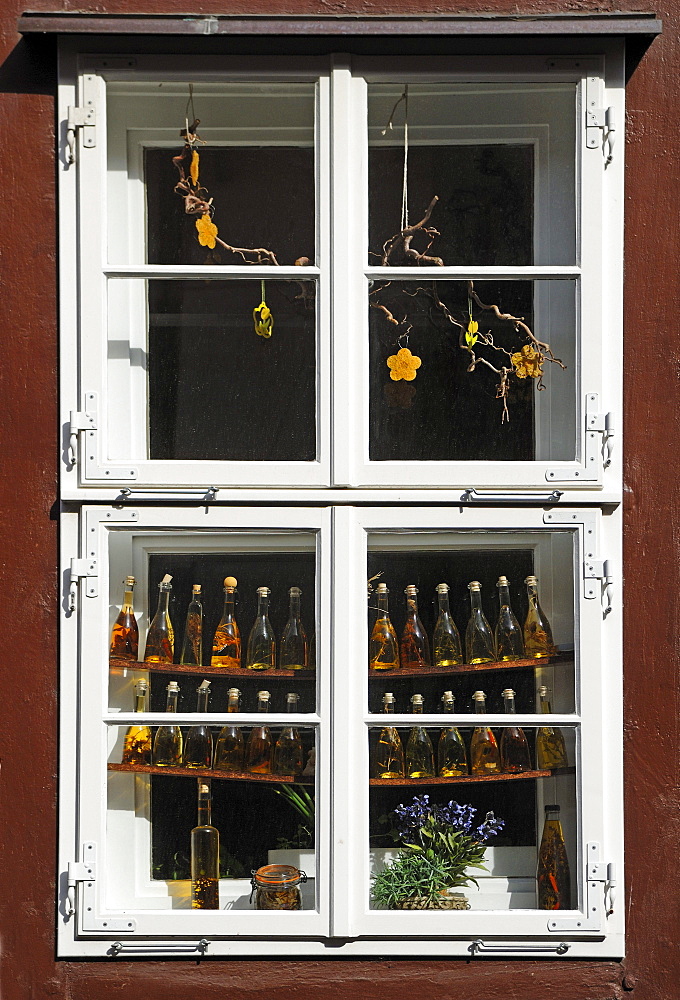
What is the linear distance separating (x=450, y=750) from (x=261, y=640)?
0.52 metres

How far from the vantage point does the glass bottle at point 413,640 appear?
2.34 m

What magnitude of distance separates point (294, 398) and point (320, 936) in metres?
1.26

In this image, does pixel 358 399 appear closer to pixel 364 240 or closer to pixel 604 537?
pixel 364 240

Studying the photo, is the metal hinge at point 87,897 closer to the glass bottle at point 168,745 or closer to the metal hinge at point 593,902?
the glass bottle at point 168,745

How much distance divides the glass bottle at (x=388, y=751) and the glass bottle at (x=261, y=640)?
0.97 ft

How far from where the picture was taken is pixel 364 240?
2307 mm

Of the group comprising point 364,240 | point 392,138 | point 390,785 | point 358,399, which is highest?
point 392,138

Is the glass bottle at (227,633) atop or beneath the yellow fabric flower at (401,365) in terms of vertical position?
beneath

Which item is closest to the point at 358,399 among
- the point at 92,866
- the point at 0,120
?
the point at 0,120

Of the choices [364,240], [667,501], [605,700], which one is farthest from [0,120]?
[605,700]

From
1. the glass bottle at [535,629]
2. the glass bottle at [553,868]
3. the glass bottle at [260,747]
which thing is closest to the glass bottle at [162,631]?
the glass bottle at [260,747]

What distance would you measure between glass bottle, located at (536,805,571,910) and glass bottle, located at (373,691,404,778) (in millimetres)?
378

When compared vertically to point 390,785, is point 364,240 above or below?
above

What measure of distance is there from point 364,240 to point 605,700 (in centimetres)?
122
